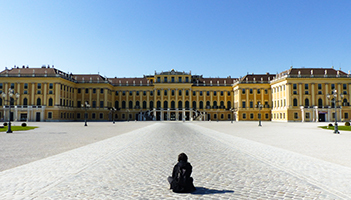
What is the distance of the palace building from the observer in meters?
68.2

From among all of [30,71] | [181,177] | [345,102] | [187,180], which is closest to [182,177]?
[181,177]

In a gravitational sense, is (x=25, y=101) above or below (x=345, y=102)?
above

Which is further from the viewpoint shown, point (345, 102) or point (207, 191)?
point (345, 102)

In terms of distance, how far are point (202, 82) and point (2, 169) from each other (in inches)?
3280

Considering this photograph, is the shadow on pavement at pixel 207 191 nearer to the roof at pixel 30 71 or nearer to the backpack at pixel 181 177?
the backpack at pixel 181 177

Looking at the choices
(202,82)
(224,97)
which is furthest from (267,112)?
(202,82)

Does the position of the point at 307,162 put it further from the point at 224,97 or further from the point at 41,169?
the point at 224,97

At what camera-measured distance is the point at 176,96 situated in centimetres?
8588

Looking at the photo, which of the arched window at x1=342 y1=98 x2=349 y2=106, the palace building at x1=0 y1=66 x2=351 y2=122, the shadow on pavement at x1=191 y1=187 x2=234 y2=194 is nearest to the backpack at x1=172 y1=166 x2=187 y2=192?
the shadow on pavement at x1=191 y1=187 x2=234 y2=194

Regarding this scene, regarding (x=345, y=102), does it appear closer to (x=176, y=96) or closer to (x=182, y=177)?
(x=176, y=96)

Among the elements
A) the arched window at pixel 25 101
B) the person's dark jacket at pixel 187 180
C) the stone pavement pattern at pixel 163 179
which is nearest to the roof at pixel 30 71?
the arched window at pixel 25 101

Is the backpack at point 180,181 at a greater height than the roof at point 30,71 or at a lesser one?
lesser

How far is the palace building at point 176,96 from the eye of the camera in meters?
68.2

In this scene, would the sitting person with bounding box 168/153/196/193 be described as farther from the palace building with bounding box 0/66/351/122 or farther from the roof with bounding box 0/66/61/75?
the roof with bounding box 0/66/61/75
